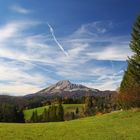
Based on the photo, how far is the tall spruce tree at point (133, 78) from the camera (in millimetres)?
52938

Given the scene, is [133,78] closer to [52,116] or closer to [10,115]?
[10,115]

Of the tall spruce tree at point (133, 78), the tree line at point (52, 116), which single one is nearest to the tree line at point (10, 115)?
the tree line at point (52, 116)

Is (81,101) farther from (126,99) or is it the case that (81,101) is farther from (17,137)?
(17,137)

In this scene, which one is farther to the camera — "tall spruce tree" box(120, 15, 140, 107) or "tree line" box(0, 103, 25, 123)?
"tree line" box(0, 103, 25, 123)

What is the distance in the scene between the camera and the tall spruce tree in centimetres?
5294

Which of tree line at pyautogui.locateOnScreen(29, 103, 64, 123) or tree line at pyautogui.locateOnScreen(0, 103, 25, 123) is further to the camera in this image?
tree line at pyautogui.locateOnScreen(29, 103, 64, 123)

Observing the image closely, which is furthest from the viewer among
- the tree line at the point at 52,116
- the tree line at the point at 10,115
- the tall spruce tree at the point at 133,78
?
the tree line at the point at 52,116

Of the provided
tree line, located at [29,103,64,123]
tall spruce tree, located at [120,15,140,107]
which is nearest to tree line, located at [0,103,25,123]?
tree line, located at [29,103,64,123]

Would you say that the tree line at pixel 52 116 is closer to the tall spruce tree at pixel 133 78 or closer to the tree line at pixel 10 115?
the tree line at pixel 10 115

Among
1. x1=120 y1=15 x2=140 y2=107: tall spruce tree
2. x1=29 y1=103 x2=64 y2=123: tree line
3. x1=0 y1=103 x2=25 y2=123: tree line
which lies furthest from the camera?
x1=29 y1=103 x2=64 y2=123: tree line

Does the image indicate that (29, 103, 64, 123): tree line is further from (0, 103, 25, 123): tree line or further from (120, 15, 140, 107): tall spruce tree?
(120, 15, 140, 107): tall spruce tree

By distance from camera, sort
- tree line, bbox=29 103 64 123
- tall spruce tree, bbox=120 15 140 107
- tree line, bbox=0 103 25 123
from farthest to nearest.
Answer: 1. tree line, bbox=29 103 64 123
2. tree line, bbox=0 103 25 123
3. tall spruce tree, bbox=120 15 140 107

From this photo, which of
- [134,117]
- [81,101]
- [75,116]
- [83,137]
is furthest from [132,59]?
[81,101]

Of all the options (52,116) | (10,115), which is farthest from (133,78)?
(52,116)
